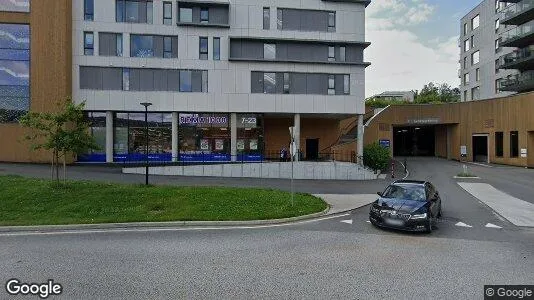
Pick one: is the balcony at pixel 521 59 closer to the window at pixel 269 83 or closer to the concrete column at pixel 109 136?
the window at pixel 269 83

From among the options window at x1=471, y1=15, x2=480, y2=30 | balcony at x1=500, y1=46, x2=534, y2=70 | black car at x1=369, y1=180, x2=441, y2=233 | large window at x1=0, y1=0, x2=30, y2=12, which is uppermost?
window at x1=471, y1=15, x2=480, y2=30

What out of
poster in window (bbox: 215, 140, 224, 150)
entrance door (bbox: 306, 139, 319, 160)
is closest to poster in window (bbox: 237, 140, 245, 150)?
poster in window (bbox: 215, 140, 224, 150)

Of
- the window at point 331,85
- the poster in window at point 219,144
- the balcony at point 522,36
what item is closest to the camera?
the poster in window at point 219,144

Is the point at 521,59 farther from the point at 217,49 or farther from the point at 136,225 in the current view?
the point at 136,225

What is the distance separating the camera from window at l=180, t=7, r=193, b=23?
90.5 ft

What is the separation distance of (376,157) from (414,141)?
24.3 metres

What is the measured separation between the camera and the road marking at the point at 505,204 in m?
11.9

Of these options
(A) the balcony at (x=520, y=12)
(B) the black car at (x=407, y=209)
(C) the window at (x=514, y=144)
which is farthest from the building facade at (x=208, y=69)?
(A) the balcony at (x=520, y=12)

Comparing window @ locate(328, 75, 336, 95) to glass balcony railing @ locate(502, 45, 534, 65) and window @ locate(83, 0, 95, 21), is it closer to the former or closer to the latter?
window @ locate(83, 0, 95, 21)

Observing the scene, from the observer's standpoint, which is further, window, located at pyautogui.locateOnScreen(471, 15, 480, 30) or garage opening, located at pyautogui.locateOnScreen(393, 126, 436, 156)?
window, located at pyautogui.locateOnScreen(471, 15, 480, 30)

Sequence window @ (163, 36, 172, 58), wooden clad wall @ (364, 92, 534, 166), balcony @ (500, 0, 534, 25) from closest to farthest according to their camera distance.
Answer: window @ (163, 36, 172, 58) → wooden clad wall @ (364, 92, 534, 166) → balcony @ (500, 0, 534, 25)

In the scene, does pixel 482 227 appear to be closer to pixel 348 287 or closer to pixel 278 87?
pixel 348 287

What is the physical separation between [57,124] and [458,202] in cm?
1713

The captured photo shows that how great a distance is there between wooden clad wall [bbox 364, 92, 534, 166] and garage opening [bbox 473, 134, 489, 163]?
0.50 metres
